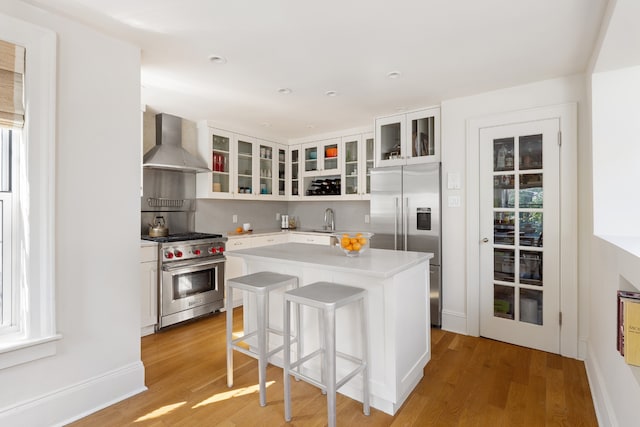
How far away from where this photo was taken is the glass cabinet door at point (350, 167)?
4645mm

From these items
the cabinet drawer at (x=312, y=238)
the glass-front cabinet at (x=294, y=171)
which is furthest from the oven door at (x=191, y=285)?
the glass-front cabinet at (x=294, y=171)

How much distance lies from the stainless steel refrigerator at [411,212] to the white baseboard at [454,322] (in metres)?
0.05

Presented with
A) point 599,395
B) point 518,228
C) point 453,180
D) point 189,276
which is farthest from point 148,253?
point 599,395

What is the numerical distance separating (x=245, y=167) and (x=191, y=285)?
6.03 feet

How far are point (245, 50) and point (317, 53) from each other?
1.69 feet

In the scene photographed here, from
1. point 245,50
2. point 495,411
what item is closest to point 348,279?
point 495,411

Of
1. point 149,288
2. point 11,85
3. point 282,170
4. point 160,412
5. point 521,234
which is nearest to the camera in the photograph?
point 11,85

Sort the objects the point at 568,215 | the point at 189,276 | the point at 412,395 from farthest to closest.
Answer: the point at 189,276 < the point at 568,215 < the point at 412,395

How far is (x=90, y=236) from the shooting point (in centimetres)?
204

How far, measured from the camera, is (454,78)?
2.81 metres

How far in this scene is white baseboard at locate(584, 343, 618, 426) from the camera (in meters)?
1.75

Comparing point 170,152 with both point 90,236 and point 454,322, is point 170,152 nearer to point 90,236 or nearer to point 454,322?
point 90,236

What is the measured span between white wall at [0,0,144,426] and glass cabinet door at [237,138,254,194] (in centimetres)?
232

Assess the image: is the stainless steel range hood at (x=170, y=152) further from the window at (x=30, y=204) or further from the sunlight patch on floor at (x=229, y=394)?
the sunlight patch on floor at (x=229, y=394)
